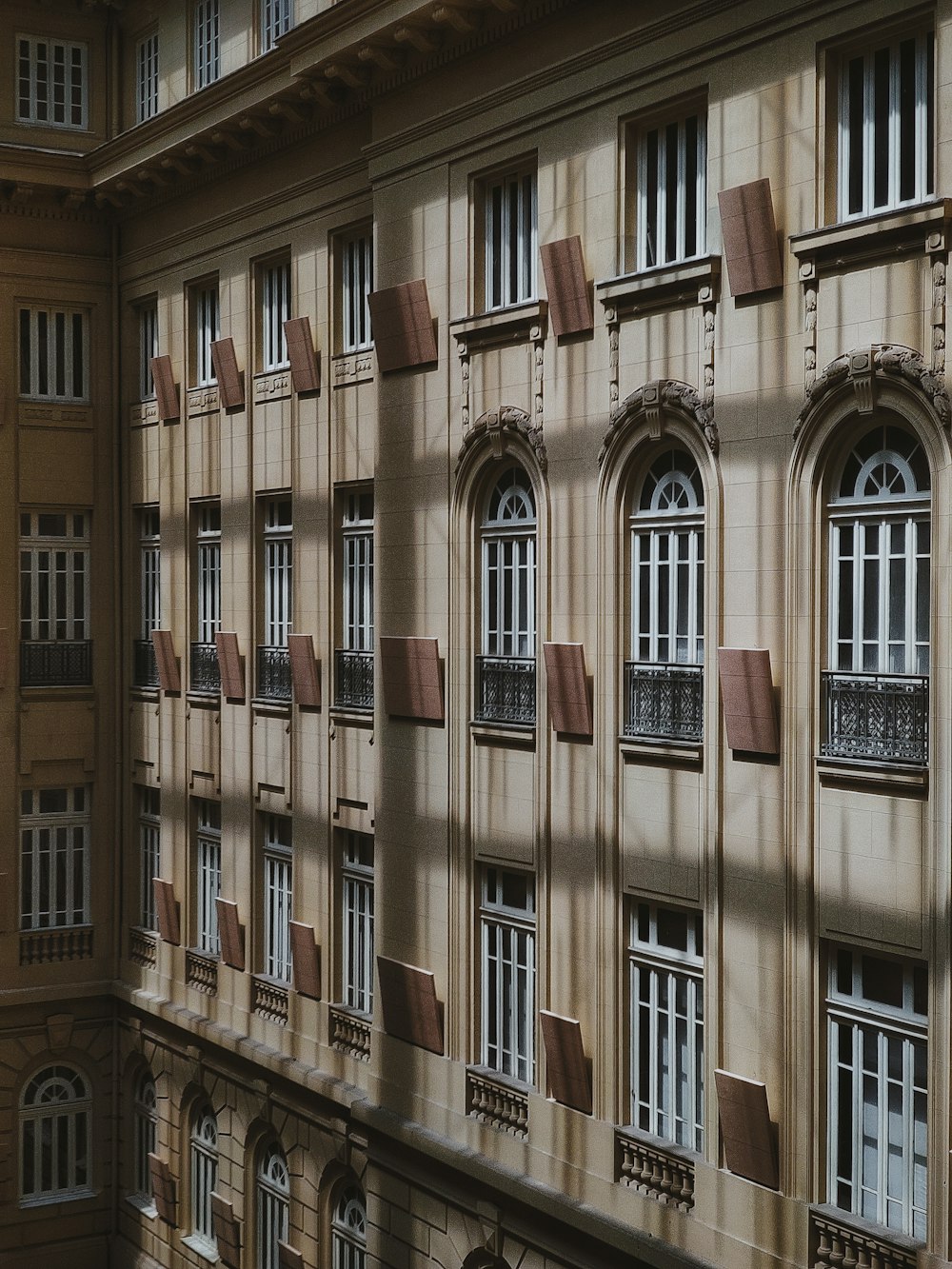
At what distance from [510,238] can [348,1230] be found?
12744 millimetres

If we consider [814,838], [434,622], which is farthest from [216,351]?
[814,838]

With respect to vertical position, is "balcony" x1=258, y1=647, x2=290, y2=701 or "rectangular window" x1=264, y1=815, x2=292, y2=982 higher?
"balcony" x1=258, y1=647, x2=290, y2=701

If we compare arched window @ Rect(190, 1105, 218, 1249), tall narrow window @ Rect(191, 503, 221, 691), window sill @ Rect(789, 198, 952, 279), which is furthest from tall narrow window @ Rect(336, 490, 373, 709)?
window sill @ Rect(789, 198, 952, 279)

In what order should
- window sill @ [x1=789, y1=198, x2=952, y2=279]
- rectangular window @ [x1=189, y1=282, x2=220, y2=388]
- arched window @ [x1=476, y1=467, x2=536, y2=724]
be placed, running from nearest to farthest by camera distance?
window sill @ [x1=789, y1=198, x2=952, y2=279] < arched window @ [x1=476, y1=467, x2=536, y2=724] < rectangular window @ [x1=189, y1=282, x2=220, y2=388]

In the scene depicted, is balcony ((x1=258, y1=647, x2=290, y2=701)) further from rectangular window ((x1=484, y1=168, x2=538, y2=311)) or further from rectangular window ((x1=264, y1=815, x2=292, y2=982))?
rectangular window ((x1=484, y1=168, x2=538, y2=311))

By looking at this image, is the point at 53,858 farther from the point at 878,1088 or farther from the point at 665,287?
the point at 878,1088

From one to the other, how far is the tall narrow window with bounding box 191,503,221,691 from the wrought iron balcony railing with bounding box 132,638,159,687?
1.63 metres

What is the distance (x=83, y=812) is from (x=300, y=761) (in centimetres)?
719

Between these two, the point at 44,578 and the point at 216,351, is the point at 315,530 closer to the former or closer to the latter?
the point at 216,351

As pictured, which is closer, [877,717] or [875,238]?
[875,238]

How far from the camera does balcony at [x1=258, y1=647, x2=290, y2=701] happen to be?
75.2 feet

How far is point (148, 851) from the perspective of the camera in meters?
27.4

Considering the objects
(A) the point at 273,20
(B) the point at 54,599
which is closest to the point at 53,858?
(B) the point at 54,599

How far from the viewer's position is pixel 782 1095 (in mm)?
14070
